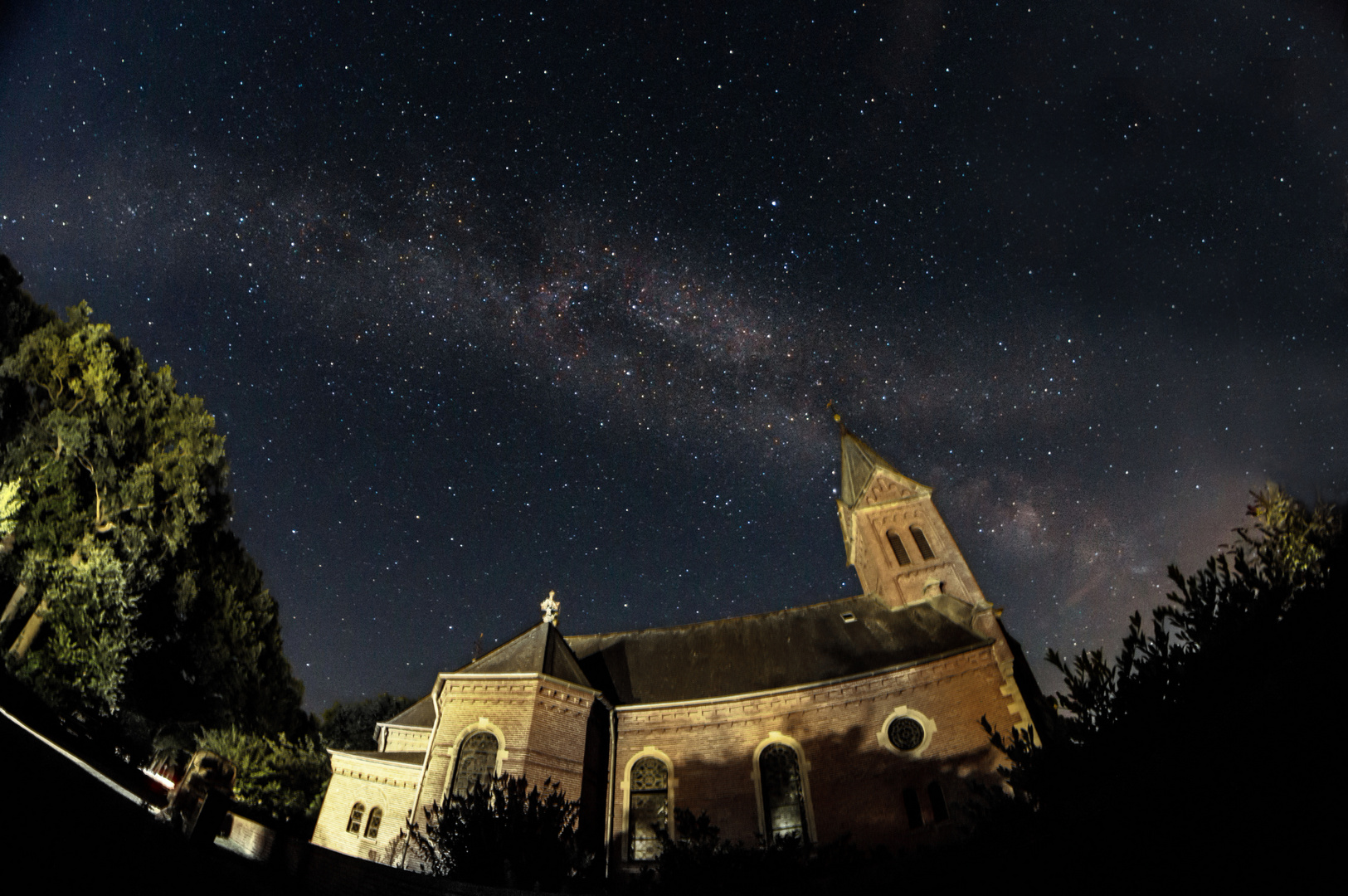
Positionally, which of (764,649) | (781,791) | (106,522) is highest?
(106,522)

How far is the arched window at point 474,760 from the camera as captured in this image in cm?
1777

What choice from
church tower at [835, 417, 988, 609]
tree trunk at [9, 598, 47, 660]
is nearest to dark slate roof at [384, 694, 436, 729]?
tree trunk at [9, 598, 47, 660]

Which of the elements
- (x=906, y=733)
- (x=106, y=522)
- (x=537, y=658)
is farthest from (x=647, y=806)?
(x=106, y=522)

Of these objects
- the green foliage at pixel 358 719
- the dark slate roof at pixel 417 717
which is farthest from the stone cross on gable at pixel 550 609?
the green foliage at pixel 358 719

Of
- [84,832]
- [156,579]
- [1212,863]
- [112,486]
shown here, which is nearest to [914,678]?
[1212,863]

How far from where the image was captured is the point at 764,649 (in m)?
24.4

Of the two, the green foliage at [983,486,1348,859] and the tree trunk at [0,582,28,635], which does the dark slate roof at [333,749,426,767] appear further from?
the green foliage at [983,486,1348,859]

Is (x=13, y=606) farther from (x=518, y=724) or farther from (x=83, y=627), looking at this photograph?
(x=518, y=724)

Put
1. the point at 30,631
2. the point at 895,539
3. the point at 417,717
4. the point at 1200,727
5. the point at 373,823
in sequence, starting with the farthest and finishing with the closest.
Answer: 1. the point at 895,539
2. the point at 417,717
3. the point at 373,823
4. the point at 30,631
5. the point at 1200,727

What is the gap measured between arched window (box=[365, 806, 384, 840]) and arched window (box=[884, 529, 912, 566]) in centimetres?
2238

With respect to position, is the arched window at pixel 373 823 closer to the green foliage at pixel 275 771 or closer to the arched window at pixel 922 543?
the green foliage at pixel 275 771

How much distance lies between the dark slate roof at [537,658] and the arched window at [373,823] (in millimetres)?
5582

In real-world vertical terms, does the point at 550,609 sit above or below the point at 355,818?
above

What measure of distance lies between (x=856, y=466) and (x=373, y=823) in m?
25.2
